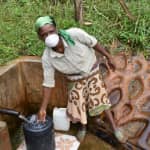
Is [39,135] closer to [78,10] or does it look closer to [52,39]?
[52,39]

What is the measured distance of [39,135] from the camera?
3365mm

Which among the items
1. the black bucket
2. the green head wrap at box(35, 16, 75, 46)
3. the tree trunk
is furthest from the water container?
the tree trunk

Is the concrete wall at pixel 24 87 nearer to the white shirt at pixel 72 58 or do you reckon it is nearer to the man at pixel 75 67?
the man at pixel 75 67

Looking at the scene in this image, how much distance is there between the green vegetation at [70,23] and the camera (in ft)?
14.9

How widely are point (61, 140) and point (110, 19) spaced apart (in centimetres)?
192

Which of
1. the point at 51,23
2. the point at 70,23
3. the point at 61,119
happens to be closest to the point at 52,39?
the point at 51,23

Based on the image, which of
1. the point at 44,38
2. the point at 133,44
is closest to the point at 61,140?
the point at 44,38

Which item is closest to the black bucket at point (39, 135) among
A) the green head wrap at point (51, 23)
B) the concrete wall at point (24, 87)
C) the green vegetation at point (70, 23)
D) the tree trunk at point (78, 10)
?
the concrete wall at point (24, 87)

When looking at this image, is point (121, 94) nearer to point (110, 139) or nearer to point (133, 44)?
point (110, 139)

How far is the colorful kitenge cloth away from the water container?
84 mm

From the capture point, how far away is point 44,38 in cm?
330

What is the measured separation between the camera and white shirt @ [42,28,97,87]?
11.2 feet

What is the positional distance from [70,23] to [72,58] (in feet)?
4.68

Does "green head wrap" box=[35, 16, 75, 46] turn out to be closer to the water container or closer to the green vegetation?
the water container
